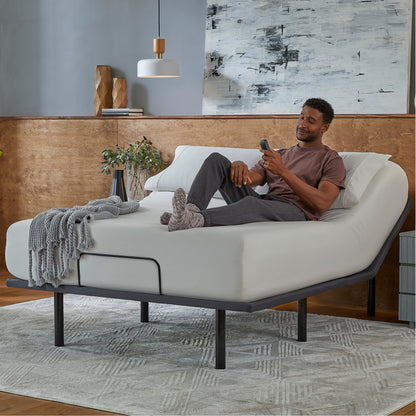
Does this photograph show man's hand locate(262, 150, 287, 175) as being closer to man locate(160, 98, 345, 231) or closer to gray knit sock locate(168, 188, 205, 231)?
man locate(160, 98, 345, 231)

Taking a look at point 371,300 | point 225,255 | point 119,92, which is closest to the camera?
point 225,255

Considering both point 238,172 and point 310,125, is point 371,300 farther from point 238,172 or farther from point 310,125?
point 238,172

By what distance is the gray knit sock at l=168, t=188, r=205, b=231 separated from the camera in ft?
10.2

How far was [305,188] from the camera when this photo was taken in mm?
3656

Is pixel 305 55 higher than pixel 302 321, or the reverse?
pixel 305 55

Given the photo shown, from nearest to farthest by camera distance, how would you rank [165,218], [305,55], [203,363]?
1. [203,363]
2. [165,218]
3. [305,55]

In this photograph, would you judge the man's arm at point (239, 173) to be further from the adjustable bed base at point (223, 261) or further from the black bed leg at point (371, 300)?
the black bed leg at point (371, 300)

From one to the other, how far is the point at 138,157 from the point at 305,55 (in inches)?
50.7

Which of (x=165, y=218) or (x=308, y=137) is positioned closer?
(x=165, y=218)

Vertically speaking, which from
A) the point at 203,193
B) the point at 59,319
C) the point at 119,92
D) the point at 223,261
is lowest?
the point at 59,319

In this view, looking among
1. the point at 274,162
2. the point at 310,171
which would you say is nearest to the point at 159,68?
the point at 310,171

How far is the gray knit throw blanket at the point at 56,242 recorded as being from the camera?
10.9 ft

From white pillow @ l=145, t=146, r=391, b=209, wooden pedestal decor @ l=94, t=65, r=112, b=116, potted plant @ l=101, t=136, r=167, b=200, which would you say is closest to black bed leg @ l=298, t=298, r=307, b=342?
white pillow @ l=145, t=146, r=391, b=209

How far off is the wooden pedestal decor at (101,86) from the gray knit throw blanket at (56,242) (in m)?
2.18
